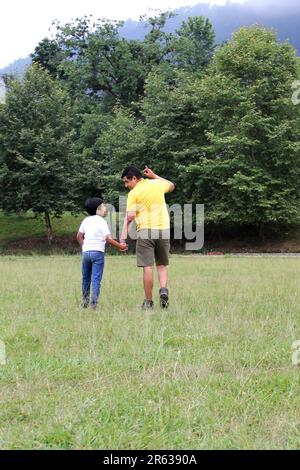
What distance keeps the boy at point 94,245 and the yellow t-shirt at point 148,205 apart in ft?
1.54

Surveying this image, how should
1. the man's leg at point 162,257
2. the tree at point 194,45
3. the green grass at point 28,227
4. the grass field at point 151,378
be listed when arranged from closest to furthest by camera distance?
the grass field at point 151,378 < the man's leg at point 162,257 < the green grass at point 28,227 < the tree at point 194,45

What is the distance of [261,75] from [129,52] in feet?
56.6

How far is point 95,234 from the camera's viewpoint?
7629 millimetres

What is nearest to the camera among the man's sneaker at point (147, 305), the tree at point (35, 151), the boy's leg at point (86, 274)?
the man's sneaker at point (147, 305)

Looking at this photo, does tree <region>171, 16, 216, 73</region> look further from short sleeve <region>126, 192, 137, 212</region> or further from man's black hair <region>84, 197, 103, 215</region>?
short sleeve <region>126, 192, 137, 212</region>

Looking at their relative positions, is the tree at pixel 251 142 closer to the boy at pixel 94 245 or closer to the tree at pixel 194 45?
the tree at pixel 194 45

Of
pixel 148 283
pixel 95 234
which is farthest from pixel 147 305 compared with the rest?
pixel 95 234

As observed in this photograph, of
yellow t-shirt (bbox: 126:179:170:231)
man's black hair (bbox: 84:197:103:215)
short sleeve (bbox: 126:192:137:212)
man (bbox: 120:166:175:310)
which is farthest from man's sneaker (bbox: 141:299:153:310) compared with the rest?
man's black hair (bbox: 84:197:103:215)

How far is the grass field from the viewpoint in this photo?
2.93 meters

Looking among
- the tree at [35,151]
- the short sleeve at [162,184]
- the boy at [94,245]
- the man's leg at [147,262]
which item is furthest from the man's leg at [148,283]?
the tree at [35,151]

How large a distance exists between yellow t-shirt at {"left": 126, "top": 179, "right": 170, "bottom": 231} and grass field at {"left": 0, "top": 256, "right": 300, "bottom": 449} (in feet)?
3.88

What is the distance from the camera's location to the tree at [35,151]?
28469 millimetres

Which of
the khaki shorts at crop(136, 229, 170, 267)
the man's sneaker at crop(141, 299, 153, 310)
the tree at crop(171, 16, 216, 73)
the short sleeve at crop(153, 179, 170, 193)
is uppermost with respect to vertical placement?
the tree at crop(171, 16, 216, 73)

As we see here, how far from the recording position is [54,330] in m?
5.52
